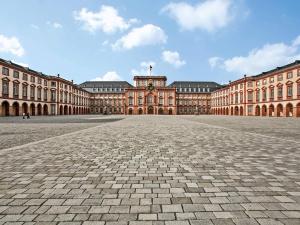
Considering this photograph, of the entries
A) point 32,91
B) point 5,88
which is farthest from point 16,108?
point 32,91

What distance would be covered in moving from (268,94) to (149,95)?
5018 centimetres

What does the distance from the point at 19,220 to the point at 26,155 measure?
14.6 feet

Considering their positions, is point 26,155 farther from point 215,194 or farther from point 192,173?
point 215,194

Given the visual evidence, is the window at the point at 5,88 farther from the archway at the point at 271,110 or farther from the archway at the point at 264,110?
the archway at the point at 264,110

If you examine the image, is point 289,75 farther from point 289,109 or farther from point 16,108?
point 16,108

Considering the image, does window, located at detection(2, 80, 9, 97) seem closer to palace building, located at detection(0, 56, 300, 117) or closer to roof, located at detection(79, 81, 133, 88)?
palace building, located at detection(0, 56, 300, 117)

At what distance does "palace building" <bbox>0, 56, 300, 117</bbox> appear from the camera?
4716 centimetres

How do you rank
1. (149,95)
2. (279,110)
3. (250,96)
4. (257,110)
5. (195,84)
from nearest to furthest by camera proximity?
(279,110), (257,110), (250,96), (149,95), (195,84)

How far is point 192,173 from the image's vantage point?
199 inches

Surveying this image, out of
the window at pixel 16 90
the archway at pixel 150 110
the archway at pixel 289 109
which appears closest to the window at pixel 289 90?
the archway at pixel 289 109

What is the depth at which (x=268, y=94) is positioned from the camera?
5478 cm

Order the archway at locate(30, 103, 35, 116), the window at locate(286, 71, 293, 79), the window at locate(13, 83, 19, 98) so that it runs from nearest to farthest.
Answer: the window at locate(286, 71, 293, 79), the window at locate(13, 83, 19, 98), the archway at locate(30, 103, 35, 116)

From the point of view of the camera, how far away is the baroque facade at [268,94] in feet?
150

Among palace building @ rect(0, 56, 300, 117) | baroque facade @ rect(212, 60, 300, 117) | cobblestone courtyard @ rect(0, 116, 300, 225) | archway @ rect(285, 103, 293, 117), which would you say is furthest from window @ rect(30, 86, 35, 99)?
archway @ rect(285, 103, 293, 117)
